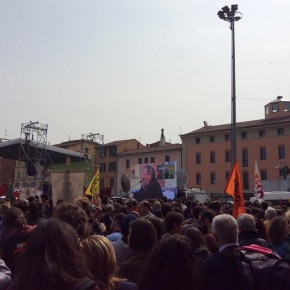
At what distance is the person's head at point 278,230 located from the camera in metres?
4.97

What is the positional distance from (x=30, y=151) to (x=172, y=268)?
30667 mm

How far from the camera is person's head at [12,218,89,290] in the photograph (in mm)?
2061

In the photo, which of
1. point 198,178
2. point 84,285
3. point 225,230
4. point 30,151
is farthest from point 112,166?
point 84,285

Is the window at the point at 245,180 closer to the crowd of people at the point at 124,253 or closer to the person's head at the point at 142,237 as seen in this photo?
the crowd of people at the point at 124,253

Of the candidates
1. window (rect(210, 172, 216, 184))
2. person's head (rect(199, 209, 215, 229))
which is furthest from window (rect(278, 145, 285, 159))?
person's head (rect(199, 209, 215, 229))

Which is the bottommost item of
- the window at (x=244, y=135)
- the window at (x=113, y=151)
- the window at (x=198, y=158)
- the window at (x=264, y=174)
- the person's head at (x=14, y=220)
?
the person's head at (x=14, y=220)

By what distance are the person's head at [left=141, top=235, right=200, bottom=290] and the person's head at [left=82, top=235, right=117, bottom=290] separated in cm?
35

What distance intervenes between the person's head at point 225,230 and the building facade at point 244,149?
51.3 meters

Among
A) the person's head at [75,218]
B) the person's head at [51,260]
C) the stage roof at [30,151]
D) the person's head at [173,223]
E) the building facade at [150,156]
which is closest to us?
the person's head at [51,260]

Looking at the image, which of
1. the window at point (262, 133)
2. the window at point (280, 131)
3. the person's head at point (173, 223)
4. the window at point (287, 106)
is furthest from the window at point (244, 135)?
the person's head at point (173, 223)

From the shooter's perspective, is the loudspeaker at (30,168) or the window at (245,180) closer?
the loudspeaker at (30,168)

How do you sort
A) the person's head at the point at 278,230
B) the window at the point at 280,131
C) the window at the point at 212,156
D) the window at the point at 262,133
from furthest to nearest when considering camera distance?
the window at the point at 212,156 < the window at the point at 262,133 < the window at the point at 280,131 < the person's head at the point at 278,230

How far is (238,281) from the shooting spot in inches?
135

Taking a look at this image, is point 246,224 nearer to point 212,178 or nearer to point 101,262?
point 101,262
